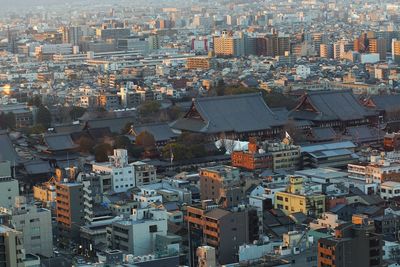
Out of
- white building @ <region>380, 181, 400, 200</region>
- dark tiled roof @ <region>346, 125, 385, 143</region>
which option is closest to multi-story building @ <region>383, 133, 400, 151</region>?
dark tiled roof @ <region>346, 125, 385, 143</region>

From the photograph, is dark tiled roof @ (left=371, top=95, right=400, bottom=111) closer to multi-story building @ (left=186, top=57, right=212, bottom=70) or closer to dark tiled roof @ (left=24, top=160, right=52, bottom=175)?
dark tiled roof @ (left=24, top=160, right=52, bottom=175)

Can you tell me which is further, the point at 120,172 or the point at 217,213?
the point at 120,172

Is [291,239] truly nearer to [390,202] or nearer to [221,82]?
[390,202]

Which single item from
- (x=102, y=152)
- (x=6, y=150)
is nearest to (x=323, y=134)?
(x=102, y=152)

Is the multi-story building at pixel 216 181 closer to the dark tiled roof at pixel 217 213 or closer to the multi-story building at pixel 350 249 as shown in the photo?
the dark tiled roof at pixel 217 213

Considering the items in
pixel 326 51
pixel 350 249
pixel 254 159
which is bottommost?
pixel 326 51

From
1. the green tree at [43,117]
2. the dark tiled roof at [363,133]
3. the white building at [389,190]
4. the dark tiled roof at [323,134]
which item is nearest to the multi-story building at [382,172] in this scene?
the white building at [389,190]

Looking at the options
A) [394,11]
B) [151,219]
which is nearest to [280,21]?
[394,11]

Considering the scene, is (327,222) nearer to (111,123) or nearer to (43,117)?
(111,123)
